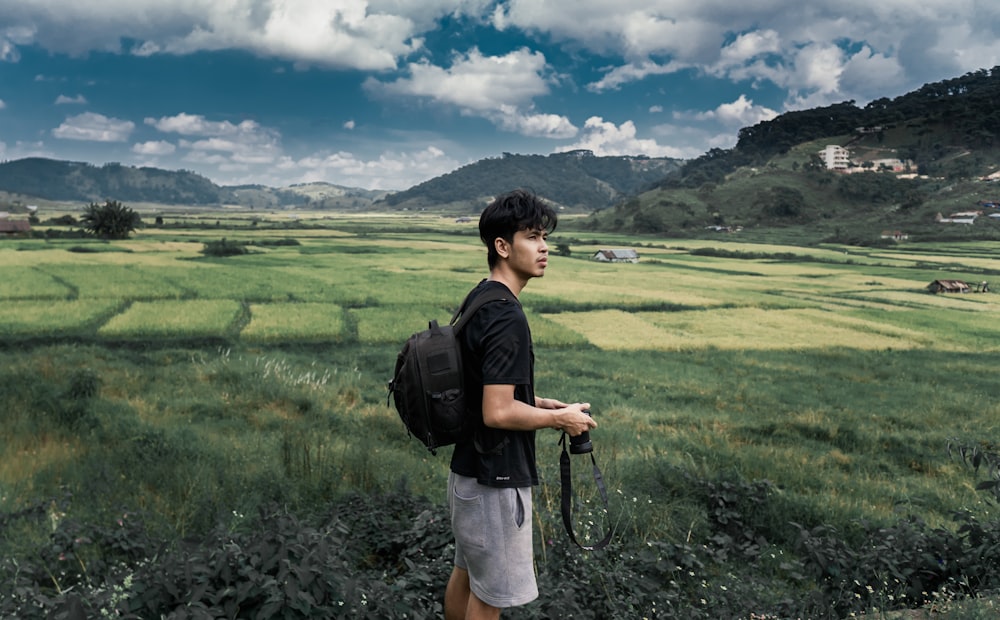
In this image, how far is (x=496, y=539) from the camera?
226cm

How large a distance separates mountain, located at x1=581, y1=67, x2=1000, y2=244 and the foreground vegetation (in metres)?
13.3

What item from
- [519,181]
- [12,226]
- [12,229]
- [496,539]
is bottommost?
[496,539]

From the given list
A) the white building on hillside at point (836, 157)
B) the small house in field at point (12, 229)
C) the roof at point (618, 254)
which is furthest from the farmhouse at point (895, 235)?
the small house in field at point (12, 229)

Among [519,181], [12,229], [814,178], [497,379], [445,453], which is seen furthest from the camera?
[814,178]

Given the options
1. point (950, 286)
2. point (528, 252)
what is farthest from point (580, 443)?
point (950, 286)

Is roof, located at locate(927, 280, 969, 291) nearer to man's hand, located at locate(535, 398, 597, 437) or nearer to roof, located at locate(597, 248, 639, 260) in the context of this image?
roof, located at locate(597, 248, 639, 260)

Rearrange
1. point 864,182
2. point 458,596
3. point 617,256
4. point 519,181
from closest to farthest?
point 458,596 → point 617,256 → point 519,181 → point 864,182

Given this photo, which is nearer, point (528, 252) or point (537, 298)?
point (528, 252)

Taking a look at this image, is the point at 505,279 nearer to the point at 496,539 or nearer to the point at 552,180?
the point at 496,539

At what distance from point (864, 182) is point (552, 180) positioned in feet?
94.3

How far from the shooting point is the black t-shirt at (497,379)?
6.89 feet

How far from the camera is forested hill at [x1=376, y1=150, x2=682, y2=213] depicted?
49219 mm

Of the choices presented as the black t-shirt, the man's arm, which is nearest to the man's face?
the black t-shirt

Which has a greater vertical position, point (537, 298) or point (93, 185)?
point (93, 185)
